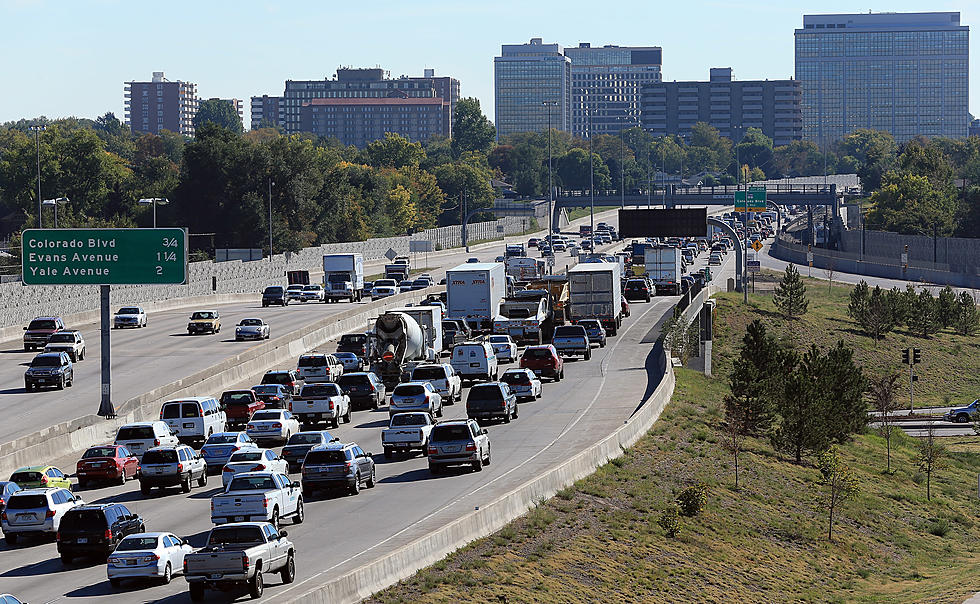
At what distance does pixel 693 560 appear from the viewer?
39281 mm

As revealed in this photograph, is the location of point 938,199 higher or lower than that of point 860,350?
higher

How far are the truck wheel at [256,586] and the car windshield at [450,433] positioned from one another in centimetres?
1514

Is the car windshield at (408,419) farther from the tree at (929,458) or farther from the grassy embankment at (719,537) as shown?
the tree at (929,458)

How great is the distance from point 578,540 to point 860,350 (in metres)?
69.5

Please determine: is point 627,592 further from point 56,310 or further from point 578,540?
point 56,310

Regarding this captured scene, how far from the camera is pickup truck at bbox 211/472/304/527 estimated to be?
31.7 m

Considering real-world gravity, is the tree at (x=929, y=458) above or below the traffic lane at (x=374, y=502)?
below

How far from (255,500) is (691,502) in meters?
16.9

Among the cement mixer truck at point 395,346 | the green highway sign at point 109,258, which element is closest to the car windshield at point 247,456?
the green highway sign at point 109,258

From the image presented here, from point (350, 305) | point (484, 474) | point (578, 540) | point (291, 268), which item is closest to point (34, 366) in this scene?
point (484, 474)

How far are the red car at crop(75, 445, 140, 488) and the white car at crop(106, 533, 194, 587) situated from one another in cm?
1229

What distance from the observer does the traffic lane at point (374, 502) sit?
1129 inches

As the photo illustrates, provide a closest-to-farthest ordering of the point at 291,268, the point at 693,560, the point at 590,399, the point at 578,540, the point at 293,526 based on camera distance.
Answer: the point at 293,526 < the point at 578,540 < the point at 693,560 < the point at 590,399 < the point at 291,268

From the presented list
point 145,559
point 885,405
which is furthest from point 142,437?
point 885,405
